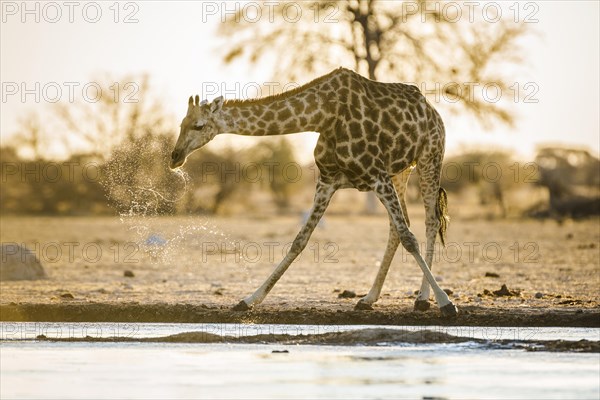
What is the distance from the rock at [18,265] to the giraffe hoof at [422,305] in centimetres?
652

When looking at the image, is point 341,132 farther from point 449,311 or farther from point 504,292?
point 504,292

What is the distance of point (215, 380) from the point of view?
9.85m

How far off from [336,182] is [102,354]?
3.79 metres

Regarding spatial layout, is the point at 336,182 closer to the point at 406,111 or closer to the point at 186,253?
the point at 406,111

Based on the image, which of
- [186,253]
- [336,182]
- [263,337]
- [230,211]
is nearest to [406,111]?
[336,182]

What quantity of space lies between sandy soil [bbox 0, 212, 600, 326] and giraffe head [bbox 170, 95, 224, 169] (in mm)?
1669

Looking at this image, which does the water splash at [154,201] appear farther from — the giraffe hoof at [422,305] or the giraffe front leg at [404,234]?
the giraffe hoof at [422,305]

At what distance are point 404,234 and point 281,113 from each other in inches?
69.7

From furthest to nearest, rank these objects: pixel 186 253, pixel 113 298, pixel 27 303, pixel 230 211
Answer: pixel 230 211, pixel 186 253, pixel 113 298, pixel 27 303

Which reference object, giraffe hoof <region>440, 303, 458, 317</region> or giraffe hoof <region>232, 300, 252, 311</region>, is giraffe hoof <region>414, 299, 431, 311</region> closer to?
giraffe hoof <region>440, 303, 458, 317</region>

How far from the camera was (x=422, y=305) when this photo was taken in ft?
47.0

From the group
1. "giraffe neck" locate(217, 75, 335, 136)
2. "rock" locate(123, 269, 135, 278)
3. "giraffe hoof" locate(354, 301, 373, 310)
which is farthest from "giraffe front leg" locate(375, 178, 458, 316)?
"rock" locate(123, 269, 135, 278)

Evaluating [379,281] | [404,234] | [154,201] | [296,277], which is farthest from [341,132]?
[154,201]

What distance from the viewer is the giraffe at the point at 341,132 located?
13782 mm
